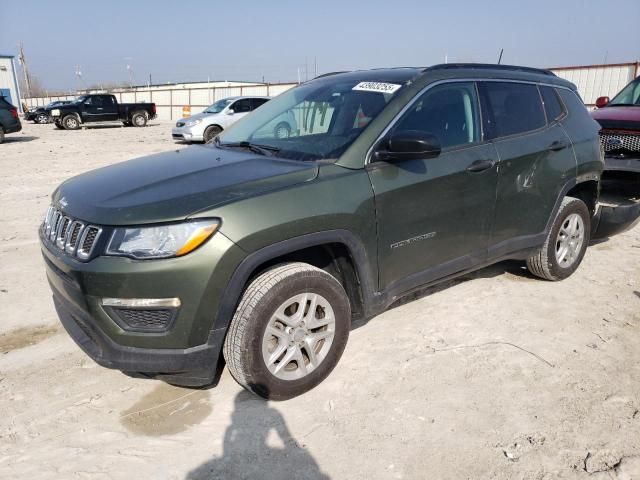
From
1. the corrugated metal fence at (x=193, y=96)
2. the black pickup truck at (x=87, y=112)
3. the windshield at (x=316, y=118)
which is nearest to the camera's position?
the windshield at (x=316, y=118)

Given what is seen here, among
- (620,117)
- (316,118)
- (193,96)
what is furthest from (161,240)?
(193,96)

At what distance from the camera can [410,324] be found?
145 inches

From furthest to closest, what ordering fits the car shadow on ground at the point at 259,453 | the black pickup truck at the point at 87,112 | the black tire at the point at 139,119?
1. the black tire at the point at 139,119
2. the black pickup truck at the point at 87,112
3. the car shadow on ground at the point at 259,453

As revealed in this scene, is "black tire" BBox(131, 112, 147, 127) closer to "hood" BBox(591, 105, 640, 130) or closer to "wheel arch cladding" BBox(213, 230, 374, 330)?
"hood" BBox(591, 105, 640, 130)

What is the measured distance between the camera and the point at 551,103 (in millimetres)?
4180

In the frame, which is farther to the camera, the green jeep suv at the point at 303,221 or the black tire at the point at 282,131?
the black tire at the point at 282,131

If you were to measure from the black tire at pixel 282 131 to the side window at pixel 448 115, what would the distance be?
0.81 meters

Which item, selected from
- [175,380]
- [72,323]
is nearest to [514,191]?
[175,380]

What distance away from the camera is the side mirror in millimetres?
2832

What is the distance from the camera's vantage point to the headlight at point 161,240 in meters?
2.34

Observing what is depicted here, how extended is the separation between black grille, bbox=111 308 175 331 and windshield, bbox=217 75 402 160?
1.23 m

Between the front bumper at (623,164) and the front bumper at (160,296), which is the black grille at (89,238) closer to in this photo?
the front bumper at (160,296)

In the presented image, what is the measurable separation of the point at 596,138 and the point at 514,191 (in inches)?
56.0

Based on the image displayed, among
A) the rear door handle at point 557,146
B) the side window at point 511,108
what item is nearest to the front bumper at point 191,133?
the side window at point 511,108
